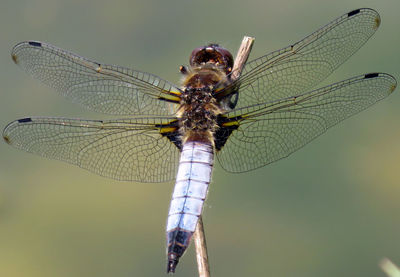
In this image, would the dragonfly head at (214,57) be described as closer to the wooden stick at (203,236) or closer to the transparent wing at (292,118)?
the wooden stick at (203,236)

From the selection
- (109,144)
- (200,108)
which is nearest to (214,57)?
(200,108)

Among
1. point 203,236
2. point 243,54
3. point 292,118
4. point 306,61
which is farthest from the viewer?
point 243,54

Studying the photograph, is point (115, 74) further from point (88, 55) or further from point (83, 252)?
point (88, 55)

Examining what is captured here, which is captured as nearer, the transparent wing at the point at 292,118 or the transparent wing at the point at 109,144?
the transparent wing at the point at 292,118

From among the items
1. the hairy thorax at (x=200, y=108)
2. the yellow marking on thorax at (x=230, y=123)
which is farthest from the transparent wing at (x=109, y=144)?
the yellow marking on thorax at (x=230, y=123)

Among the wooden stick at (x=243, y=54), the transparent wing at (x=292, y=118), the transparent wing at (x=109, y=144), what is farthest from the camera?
the wooden stick at (x=243, y=54)

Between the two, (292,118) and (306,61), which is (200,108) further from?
(306,61)

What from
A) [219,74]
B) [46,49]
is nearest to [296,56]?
[219,74]
